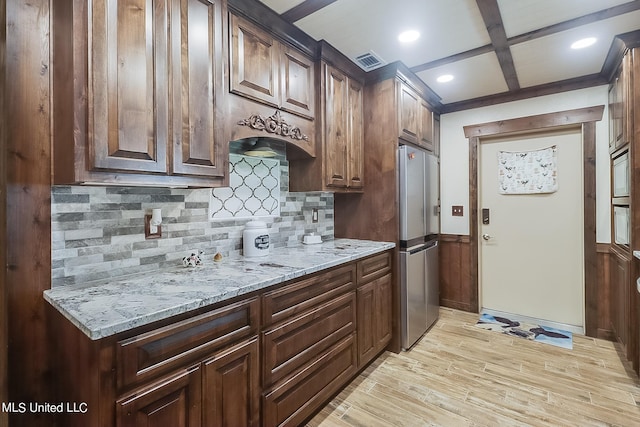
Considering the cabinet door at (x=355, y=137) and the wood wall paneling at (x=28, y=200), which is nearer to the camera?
the wood wall paneling at (x=28, y=200)

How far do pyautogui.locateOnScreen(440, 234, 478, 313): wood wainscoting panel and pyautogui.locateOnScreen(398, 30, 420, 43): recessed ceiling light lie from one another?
7.50 feet

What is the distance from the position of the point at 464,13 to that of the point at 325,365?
236cm

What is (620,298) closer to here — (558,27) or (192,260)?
(558,27)

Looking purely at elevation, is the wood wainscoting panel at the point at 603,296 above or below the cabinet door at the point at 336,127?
below

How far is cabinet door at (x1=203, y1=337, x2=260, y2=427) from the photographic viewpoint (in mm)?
1229

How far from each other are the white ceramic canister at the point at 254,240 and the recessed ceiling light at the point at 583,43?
2685 mm

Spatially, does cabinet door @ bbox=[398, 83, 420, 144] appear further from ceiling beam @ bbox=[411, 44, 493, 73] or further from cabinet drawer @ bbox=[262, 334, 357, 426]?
cabinet drawer @ bbox=[262, 334, 357, 426]

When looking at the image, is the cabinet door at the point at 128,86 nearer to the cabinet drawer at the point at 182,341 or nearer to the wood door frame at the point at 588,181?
the cabinet drawer at the point at 182,341

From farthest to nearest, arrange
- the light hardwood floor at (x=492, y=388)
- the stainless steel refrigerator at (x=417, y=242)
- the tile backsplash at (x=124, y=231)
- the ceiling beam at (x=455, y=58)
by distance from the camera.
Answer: the stainless steel refrigerator at (x=417, y=242)
the ceiling beam at (x=455, y=58)
the light hardwood floor at (x=492, y=388)
the tile backsplash at (x=124, y=231)

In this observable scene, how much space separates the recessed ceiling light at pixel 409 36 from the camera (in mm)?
2115

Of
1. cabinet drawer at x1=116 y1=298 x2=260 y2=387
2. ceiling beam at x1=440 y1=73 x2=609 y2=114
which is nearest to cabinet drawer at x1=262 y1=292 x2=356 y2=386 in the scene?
cabinet drawer at x1=116 y1=298 x2=260 y2=387

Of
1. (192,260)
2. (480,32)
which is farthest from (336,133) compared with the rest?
(192,260)

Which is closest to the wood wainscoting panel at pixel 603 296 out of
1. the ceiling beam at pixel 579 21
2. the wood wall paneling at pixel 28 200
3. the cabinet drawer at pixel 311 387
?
the ceiling beam at pixel 579 21

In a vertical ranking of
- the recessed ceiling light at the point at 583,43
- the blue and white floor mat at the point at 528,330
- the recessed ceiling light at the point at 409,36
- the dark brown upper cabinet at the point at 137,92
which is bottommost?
the blue and white floor mat at the point at 528,330
